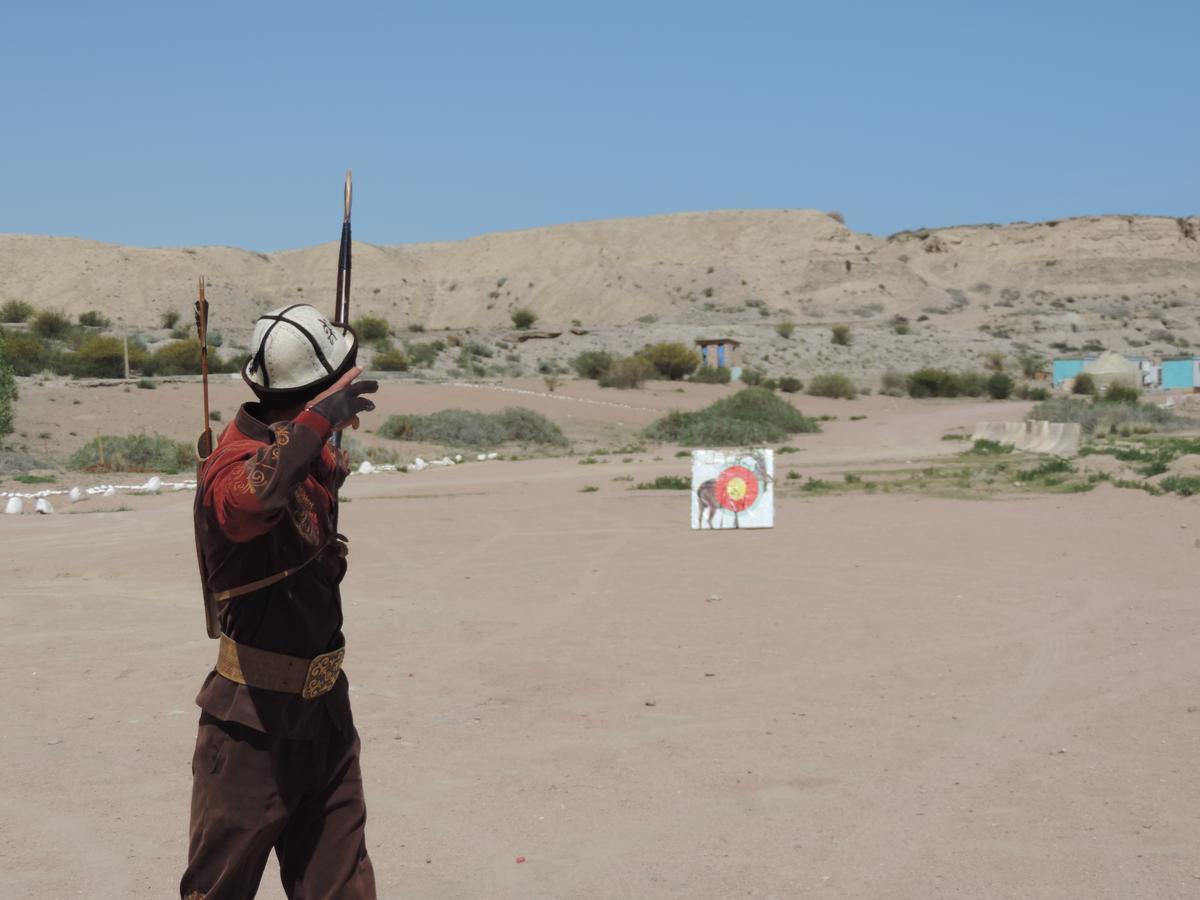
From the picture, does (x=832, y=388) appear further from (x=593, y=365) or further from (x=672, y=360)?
(x=593, y=365)

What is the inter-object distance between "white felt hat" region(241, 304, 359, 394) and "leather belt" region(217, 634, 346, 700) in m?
0.72

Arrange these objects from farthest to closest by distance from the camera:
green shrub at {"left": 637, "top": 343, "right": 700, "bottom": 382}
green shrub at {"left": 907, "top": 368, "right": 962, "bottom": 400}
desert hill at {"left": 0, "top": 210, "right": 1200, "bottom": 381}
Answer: desert hill at {"left": 0, "top": 210, "right": 1200, "bottom": 381} < green shrub at {"left": 637, "top": 343, "right": 700, "bottom": 382} < green shrub at {"left": 907, "top": 368, "right": 962, "bottom": 400}

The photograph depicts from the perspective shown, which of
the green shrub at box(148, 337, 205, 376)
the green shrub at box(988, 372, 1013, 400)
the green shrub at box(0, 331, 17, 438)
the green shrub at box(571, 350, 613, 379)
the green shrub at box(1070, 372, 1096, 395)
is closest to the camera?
the green shrub at box(0, 331, 17, 438)

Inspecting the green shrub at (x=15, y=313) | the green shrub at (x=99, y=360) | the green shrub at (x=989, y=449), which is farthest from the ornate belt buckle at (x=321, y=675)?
the green shrub at (x=15, y=313)

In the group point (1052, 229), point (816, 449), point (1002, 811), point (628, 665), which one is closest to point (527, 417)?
point (816, 449)

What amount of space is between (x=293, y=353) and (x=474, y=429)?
111 ft

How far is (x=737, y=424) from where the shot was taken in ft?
121

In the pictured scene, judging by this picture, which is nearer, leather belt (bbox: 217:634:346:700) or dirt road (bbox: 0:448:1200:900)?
leather belt (bbox: 217:634:346:700)

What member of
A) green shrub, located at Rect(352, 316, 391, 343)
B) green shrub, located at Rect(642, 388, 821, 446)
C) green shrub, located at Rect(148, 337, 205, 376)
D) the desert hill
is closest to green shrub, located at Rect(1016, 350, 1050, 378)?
the desert hill

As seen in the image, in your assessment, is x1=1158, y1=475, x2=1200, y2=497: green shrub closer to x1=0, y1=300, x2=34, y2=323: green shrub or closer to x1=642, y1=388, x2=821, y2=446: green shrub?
x1=642, y1=388, x2=821, y2=446: green shrub

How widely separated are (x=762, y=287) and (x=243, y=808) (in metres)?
115

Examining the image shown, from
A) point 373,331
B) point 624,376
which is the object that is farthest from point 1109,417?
point 373,331

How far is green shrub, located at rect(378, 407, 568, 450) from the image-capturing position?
3684 cm

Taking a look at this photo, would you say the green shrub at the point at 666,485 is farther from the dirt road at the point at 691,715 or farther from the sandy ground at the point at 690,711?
the dirt road at the point at 691,715
